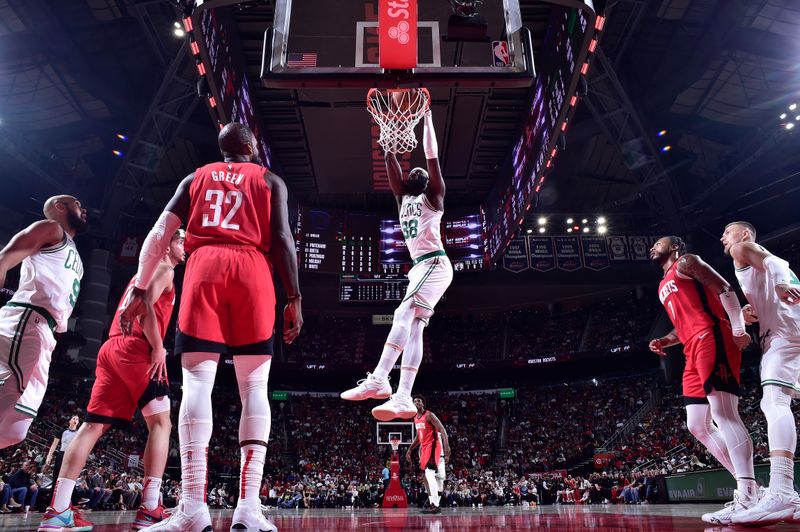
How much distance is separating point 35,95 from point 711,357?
21982 millimetres

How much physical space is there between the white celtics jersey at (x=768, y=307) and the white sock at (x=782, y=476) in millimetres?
949

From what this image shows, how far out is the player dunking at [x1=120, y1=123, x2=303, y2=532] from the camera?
8.55ft

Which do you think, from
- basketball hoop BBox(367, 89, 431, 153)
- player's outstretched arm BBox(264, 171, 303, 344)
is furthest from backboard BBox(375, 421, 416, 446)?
player's outstretched arm BBox(264, 171, 303, 344)

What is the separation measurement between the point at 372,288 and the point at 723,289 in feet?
55.5

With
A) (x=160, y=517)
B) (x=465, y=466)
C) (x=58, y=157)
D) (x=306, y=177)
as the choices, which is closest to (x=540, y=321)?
(x=465, y=466)

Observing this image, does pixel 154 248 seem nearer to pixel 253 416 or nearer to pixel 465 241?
pixel 253 416

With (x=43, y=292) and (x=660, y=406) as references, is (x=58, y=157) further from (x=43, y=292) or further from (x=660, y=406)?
(x=660, y=406)

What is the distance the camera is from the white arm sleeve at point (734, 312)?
4.09 metres

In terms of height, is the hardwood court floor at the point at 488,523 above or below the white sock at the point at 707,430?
below

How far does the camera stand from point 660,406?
868 inches

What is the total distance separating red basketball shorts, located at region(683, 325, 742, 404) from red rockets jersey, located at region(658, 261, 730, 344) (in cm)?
8

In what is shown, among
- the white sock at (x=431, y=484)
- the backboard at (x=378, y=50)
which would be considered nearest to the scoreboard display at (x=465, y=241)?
the white sock at (x=431, y=484)

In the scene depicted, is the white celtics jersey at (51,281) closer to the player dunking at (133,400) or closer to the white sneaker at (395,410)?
the player dunking at (133,400)

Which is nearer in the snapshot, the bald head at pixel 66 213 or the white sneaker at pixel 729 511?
the white sneaker at pixel 729 511
